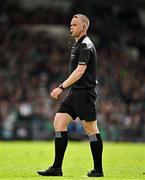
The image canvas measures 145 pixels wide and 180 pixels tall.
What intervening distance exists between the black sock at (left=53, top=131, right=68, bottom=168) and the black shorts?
1.06 ft

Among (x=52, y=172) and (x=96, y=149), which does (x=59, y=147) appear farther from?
(x=96, y=149)

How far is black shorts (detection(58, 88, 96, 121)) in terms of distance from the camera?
11.9 m

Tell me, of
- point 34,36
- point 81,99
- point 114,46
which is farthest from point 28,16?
point 81,99

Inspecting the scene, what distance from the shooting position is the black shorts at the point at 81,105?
39.1 ft

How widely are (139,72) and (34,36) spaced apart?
513 centimetres

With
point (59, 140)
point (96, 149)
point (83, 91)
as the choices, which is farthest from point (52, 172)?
point (83, 91)

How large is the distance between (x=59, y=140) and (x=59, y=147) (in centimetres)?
11

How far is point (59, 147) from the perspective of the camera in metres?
12.0

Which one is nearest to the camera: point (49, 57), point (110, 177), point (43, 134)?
point (110, 177)

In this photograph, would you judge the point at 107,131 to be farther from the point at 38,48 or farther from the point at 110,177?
the point at 110,177

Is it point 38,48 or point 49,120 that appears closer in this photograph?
point 49,120

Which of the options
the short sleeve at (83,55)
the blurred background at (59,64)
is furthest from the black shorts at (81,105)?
the blurred background at (59,64)

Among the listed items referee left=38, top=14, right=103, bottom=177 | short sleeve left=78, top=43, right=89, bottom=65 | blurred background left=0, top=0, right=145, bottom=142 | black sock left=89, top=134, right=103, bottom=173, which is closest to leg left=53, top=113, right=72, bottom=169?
referee left=38, top=14, right=103, bottom=177

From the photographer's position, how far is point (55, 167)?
1199cm
